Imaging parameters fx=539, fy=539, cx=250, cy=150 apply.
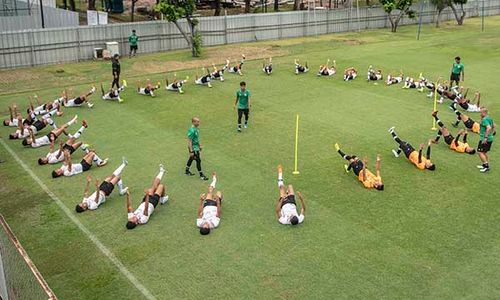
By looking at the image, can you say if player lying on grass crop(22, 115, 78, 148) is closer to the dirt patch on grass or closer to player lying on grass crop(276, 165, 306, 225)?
player lying on grass crop(276, 165, 306, 225)

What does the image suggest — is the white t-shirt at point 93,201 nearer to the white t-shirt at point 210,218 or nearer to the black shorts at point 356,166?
the white t-shirt at point 210,218

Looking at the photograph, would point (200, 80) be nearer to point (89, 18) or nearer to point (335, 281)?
point (89, 18)

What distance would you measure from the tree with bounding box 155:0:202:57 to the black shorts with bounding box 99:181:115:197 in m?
20.7

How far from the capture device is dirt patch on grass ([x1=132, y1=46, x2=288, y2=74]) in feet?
103

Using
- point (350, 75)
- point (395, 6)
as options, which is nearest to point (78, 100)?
point (350, 75)

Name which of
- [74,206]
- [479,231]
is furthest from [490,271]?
[74,206]

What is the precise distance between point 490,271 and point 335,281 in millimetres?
3229

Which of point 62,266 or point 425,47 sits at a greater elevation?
point 425,47

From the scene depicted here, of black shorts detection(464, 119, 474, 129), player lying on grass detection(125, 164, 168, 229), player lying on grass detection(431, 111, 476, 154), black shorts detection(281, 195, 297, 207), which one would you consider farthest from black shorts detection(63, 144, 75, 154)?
black shorts detection(464, 119, 474, 129)

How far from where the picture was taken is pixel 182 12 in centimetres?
3294

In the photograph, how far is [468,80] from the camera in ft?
93.3

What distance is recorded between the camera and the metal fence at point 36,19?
121 feet

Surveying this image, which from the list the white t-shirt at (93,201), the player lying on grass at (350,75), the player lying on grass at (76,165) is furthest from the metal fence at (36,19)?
the white t-shirt at (93,201)

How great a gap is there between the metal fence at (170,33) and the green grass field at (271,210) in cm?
656
